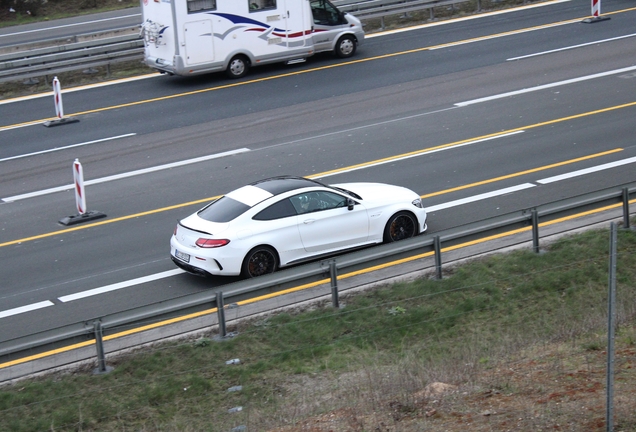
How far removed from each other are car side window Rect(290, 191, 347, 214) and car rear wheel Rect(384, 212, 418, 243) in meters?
0.89

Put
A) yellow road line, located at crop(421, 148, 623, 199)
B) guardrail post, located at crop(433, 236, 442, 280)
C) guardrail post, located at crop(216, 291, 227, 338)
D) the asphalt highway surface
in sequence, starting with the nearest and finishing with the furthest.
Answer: guardrail post, located at crop(216, 291, 227, 338) → guardrail post, located at crop(433, 236, 442, 280) → the asphalt highway surface → yellow road line, located at crop(421, 148, 623, 199)

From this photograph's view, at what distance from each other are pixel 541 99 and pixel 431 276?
11.1 m

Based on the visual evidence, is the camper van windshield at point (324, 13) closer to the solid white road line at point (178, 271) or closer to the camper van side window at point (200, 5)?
the camper van side window at point (200, 5)

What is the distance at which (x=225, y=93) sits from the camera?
2506cm

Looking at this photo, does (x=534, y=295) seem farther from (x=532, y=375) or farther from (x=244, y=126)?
(x=244, y=126)

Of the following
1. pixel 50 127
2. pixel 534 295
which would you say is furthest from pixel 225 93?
pixel 534 295

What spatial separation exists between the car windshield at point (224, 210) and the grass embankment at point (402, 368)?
2.18 meters

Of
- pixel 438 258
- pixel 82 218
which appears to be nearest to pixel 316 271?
pixel 438 258

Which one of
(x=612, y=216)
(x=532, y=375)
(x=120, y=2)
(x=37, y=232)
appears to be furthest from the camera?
(x=120, y=2)

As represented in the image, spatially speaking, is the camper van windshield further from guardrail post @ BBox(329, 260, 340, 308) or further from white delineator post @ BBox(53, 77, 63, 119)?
guardrail post @ BBox(329, 260, 340, 308)

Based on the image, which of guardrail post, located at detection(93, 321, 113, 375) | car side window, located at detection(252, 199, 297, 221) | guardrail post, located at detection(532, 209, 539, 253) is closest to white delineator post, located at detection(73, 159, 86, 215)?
car side window, located at detection(252, 199, 297, 221)

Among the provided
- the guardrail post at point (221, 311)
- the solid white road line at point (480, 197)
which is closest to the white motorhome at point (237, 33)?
the solid white road line at point (480, 197)

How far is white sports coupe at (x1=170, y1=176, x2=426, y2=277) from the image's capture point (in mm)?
13086

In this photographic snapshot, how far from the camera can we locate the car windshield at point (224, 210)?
1342 centimetres
